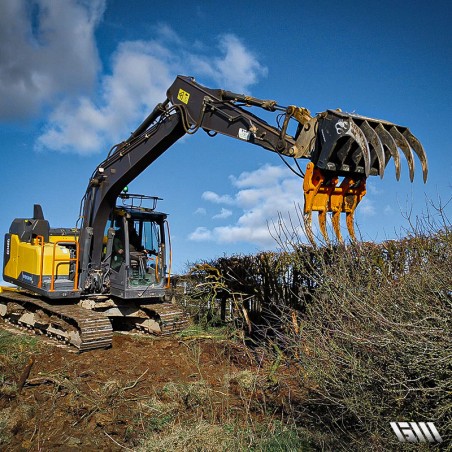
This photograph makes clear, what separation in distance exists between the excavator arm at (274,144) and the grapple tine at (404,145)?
1 centimetres

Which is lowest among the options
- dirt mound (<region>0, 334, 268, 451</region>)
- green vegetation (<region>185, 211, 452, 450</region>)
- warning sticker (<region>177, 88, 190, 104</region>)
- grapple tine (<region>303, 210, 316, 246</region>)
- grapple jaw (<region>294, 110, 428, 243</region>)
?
dirt mound (<region>0, 334, 268, 451</region>)

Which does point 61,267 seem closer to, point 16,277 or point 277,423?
point 16,277

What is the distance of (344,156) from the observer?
22.9 feet

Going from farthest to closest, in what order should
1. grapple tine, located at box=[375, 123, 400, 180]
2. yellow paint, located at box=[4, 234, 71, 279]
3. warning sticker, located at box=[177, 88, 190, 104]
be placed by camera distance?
1. yellow paint, located at box=[4, 234, 71, 279]
2. warning sticker, located at box=[177, 88, 190, 104]
3. grapple tine, located at box=[375, 123, 400, 180]

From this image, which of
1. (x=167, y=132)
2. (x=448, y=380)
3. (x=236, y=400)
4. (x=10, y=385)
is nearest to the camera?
(x=448, y=380)

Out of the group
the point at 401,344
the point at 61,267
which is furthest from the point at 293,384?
the point at 61,267

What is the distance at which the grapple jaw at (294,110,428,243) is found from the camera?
22.5ft

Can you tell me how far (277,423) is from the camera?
5.85 meters

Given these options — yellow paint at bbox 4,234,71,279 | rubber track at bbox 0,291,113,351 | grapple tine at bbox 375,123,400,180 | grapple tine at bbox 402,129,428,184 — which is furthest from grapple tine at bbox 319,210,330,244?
yellow paint at bbox 4,234,71,279

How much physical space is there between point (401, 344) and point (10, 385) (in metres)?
6.07

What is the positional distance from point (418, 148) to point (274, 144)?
6.97ft

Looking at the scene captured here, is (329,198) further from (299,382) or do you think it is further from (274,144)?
(299,382)

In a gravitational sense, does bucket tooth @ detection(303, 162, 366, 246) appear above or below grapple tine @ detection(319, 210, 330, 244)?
above

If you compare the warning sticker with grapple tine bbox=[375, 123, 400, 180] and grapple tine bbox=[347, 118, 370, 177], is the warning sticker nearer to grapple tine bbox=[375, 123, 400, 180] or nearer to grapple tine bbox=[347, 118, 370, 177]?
grapple tine bbox=[347, 118, 370, 177]
